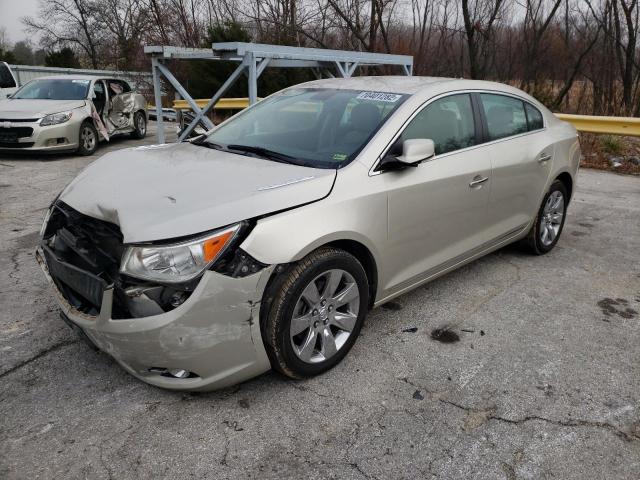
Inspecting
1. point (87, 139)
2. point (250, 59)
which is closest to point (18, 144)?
point (87, 139)

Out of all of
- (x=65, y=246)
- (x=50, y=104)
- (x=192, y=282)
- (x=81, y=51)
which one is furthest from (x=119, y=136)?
(x=81, y=51)

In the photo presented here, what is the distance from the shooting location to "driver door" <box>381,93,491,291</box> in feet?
10.3

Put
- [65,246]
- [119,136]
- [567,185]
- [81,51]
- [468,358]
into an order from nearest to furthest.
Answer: [65,246] < [468,358] < [567,185] < [119,136] < [81,51]

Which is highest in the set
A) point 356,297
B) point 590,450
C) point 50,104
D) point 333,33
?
point 333,33

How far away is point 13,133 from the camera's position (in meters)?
9.08

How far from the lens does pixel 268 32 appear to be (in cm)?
1712

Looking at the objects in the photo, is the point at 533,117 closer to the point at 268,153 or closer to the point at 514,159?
the point at 514,159

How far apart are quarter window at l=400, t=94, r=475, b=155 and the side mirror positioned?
0.17m

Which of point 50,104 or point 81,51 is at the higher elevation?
point 81,51

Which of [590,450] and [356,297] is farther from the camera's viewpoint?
[356,297]

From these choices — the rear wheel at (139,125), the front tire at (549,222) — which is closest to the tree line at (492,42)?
the rear wheel at (139,125)

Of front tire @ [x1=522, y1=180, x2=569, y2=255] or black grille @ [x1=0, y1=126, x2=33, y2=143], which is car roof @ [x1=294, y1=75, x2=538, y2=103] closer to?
front tire @ [x1=522, y1=180, x2=569, y2=255]

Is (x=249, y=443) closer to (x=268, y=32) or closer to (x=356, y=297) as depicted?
(x=356, y=297)

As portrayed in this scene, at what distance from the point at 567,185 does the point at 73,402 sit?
444 cm
